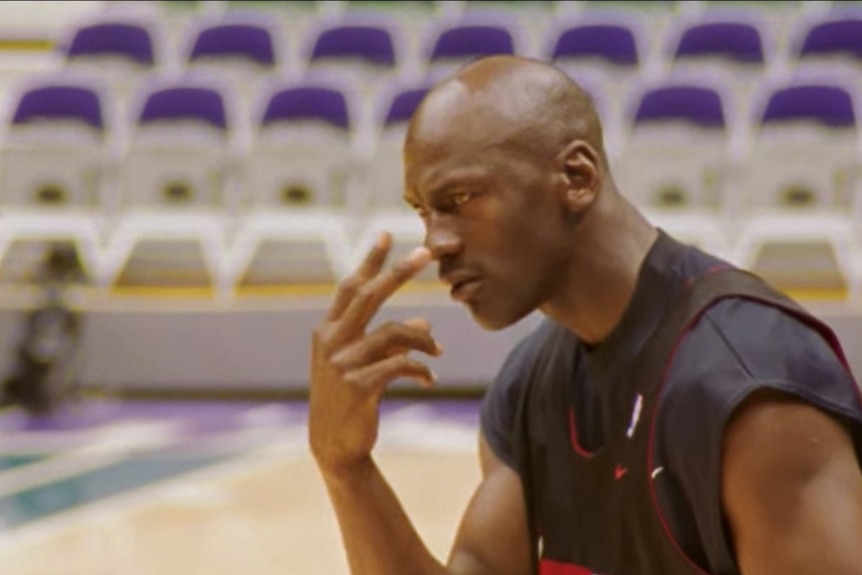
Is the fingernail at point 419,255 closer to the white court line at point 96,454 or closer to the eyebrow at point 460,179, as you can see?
the eyebrow at point 460,179

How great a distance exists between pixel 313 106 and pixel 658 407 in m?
6.38

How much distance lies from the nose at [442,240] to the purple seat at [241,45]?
287 inches

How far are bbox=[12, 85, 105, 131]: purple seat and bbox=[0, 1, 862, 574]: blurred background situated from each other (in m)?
0.01

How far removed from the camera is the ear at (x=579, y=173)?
2.09 meters

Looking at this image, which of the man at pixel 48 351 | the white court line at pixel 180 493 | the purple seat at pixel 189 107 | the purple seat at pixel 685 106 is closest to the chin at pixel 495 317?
the white court line at pixel 180 493

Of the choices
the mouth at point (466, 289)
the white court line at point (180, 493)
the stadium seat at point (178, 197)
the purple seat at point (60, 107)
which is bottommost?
the white court line at point (180, 493)

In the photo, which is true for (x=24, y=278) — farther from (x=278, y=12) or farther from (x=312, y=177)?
(x=278, y=12)

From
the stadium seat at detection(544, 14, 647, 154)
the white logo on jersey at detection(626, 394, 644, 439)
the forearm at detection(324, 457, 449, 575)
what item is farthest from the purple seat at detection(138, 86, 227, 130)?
the white logo on jersey at detection(626, 394, 644, 439)

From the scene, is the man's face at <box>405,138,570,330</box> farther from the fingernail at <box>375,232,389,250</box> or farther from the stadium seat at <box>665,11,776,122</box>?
the stadium seat at <box>665,11,776,122</box>

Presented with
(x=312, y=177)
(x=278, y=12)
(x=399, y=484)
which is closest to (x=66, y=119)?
(x=312, y=177)

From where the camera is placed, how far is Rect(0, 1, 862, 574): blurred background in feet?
24.1

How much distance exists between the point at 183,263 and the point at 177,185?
0.38 m

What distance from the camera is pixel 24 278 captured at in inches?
315

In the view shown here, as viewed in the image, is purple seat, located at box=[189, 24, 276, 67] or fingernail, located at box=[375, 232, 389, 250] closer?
fingernail, located at box=[375, 232, 389, 250]
